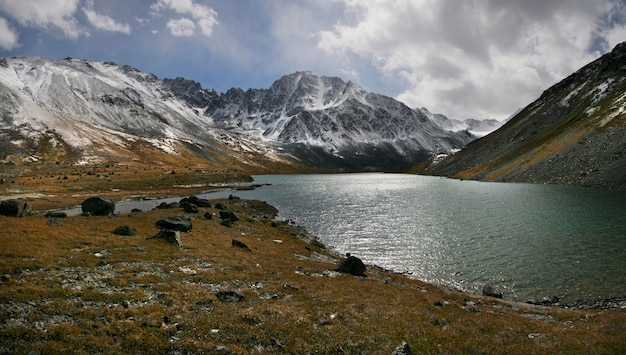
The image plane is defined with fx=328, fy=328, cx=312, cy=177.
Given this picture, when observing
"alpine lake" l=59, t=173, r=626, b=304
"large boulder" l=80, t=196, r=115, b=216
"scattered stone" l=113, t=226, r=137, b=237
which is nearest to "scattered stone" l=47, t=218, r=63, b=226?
"scattered stone" l=113, t=226, r=137, b=237

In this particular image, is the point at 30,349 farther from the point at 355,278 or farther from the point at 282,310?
the point at 355,278

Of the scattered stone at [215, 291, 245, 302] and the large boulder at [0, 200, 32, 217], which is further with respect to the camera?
the large boulder at [0, 200, 32, 217]

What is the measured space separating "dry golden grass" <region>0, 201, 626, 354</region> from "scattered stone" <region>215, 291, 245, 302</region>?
579 millimetres

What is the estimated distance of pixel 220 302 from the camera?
78.0 feet

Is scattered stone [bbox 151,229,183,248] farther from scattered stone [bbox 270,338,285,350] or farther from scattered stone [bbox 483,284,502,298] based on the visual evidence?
scattered stone [bbox 483,284,502,298]

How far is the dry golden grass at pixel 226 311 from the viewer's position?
1778cm

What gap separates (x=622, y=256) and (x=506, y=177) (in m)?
126

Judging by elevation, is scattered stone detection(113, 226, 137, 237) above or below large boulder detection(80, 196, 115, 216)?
below

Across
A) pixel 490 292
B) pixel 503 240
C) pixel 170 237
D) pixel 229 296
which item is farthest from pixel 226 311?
pixel 503 240

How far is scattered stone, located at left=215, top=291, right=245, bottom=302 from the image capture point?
24484mm

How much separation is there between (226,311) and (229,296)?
8.85 feet

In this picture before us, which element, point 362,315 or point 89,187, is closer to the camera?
point 362,315

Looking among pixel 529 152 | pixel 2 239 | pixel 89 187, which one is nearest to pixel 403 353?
pixel 2 239

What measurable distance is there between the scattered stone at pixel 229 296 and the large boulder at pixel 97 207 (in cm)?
4738
